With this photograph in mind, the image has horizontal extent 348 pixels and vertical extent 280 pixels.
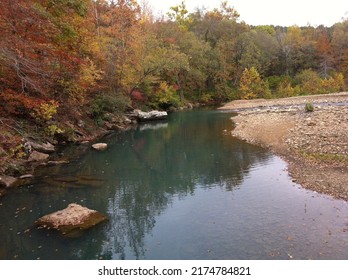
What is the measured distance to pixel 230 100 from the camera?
2475 inches

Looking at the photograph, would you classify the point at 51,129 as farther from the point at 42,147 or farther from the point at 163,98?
the point at 163,98

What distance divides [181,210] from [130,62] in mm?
30421

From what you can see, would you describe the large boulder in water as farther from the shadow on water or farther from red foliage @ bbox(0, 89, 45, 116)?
red foliage @ bbox(0, 89, 45, 116)

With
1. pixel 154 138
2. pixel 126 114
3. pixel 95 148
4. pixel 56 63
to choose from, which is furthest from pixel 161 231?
pixel 126 114

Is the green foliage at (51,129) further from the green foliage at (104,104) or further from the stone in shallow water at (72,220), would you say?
the stone in shallow water at (72,220)

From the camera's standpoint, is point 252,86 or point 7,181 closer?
point 7,181

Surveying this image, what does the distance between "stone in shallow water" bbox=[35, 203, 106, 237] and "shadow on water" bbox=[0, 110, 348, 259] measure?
354 mm

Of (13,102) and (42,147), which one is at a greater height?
(13,102)

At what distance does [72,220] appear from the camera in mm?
11070

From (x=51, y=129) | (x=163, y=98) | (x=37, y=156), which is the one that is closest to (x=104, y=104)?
(x=51, y=129)

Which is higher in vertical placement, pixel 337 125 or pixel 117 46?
pixel 117 46

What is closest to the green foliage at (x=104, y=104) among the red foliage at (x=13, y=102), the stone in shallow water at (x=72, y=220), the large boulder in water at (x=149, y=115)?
the large boulder in water at (x=149, y=115)

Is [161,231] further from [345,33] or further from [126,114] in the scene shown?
[345,33]
